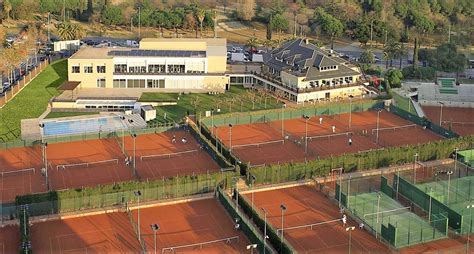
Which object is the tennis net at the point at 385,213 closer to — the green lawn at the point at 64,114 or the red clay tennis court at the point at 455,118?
the red clay tennis court at the point at 455,118

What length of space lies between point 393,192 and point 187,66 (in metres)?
25.9

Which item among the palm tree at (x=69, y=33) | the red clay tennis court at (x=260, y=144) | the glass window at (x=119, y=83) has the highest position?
the palm tree at (x=69, y=33)

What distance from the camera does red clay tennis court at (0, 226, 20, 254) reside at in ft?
78.7

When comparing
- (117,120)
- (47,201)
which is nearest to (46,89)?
(117,120)

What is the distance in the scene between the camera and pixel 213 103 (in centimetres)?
4616

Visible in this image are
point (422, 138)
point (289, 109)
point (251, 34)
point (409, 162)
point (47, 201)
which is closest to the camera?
point (47, 201)

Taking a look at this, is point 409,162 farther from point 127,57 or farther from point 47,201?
point 127,57

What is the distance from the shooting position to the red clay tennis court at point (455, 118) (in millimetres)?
41500

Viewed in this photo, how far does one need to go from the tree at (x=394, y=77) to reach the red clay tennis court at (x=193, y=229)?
1056 inches

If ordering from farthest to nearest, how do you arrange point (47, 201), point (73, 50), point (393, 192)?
1. point (73, 50)
2. point (393, 192)
3. point (47, 201)

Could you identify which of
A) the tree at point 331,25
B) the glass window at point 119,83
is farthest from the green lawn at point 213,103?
the tree at point 331,25

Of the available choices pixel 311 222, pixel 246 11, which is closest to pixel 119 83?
pixel 311 222

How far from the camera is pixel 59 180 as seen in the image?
3141 cm

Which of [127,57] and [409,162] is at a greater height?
[127,57]
